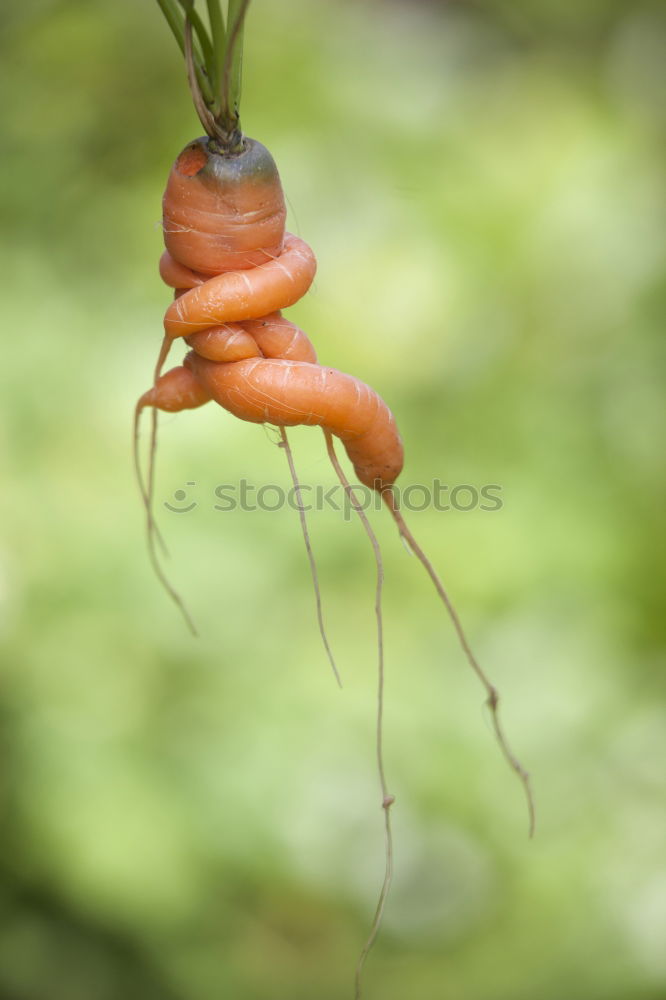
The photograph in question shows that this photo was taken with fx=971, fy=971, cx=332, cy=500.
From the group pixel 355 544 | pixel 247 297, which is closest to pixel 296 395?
pixel 247 297

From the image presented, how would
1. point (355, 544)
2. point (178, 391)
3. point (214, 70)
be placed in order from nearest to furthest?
point (214, 70), point (178, 391), point (355, 544)

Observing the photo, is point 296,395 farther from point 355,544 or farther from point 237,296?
point 355,544

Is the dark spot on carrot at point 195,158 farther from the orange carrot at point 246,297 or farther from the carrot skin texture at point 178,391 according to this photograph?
the carrot skin texture at point 178,391

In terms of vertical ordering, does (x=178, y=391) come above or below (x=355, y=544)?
below

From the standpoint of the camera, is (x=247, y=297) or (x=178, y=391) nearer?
(x=247, y=297)

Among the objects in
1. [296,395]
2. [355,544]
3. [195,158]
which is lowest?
[296,395]

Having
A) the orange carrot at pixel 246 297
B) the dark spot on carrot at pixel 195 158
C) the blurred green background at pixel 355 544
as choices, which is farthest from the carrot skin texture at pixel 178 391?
the blurred green background at pixel 355 544
